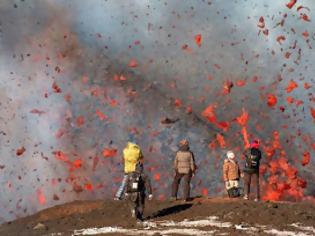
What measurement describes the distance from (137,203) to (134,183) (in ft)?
2.15

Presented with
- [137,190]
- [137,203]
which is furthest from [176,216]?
[137,190]

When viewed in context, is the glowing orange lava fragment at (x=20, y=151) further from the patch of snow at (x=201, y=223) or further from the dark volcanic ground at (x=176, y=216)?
the patch of snow at (x=201, y=223)

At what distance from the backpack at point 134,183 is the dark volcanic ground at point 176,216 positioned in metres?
0.99

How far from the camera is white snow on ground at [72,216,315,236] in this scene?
16.9 metres

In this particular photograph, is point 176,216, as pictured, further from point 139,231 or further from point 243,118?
point 243,118

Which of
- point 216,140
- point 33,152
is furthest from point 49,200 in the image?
point 216,140

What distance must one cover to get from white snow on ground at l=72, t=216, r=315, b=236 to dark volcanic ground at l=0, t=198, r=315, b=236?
5cm

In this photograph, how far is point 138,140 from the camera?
5156cm

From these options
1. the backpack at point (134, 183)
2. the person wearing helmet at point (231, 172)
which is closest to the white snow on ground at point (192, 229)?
the backpack at point (134, 183)

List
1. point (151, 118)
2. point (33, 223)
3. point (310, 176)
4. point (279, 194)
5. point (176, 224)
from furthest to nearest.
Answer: point (151, 118) < point (310, 176) < point (279, 194) < point (33, 223) < point (176, 224)

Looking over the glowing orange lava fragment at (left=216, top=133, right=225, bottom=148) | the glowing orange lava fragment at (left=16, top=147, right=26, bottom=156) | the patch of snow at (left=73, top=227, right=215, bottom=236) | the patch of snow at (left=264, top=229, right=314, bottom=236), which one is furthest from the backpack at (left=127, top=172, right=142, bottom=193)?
the glowing orange lava fragment at (left=216, top=133, right=225, bottom=148)

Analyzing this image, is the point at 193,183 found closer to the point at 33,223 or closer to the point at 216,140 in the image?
the point at 216,140

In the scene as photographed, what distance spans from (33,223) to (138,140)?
28.5 meters

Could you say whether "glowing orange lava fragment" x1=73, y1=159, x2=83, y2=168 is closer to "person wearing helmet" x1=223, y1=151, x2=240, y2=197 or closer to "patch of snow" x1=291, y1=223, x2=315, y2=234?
"person wearing helmet" x1=223, y1=151, x2=240, y2=197
